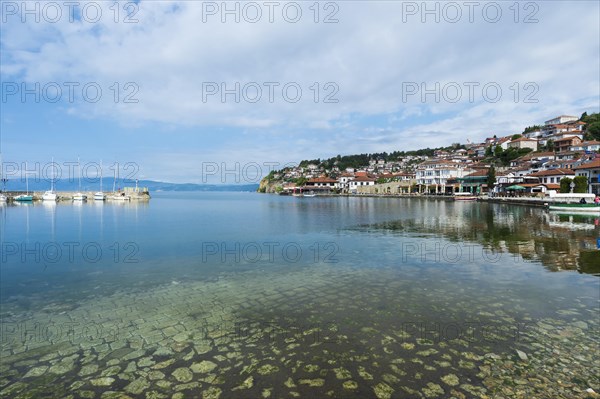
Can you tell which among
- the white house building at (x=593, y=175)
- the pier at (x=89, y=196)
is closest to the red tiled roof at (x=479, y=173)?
the white house building at (x=593, y=175)

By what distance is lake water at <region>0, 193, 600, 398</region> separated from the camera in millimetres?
6102

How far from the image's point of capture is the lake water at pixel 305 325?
20.0ft

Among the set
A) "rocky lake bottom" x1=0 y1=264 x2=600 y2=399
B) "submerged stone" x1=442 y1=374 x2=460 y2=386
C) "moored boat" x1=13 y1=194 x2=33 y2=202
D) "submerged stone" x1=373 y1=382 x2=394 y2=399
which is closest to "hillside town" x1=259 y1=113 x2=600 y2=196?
"rocky lake bottom" x1=0 y1=264 x2=600 y2=399

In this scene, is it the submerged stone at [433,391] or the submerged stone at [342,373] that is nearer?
the submerged stone at [433,391]

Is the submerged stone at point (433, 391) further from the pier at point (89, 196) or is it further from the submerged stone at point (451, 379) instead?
the pier at point (89, 196)

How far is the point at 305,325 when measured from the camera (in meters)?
8.74

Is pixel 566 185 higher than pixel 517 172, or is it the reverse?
pixel 517 172

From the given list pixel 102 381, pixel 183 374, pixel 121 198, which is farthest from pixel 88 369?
pixel 121 198

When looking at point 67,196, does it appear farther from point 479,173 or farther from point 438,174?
point 479,173

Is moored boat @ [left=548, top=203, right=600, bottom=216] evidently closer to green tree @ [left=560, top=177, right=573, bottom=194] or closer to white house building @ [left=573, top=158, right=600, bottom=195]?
green tree @ [left=560, top=177, right=573, bottom=194]

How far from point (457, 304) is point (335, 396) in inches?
238

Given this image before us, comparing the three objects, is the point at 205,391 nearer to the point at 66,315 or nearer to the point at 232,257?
the point at 66,315

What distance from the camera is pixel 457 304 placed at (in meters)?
10.1

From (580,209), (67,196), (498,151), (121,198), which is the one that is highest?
(498,151)
